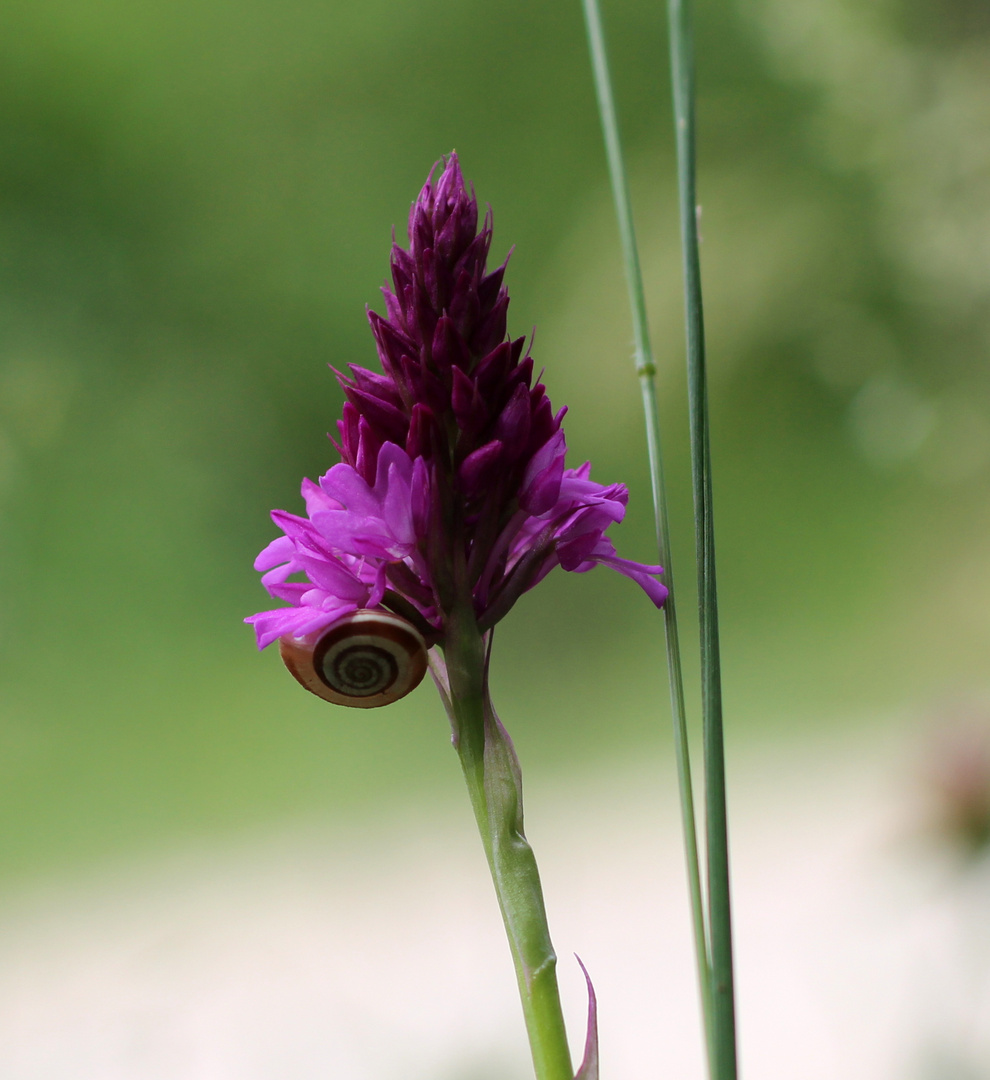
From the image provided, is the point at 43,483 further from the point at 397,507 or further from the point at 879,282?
the point at 397,507

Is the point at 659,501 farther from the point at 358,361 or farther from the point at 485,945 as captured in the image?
the point at 358,361

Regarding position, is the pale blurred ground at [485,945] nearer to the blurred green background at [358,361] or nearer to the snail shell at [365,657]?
the blurred green background at [358,361]

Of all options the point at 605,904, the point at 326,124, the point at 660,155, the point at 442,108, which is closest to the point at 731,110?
the point at 660,155

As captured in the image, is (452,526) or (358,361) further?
(358,361)

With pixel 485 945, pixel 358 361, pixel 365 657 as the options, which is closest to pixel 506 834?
pixel 365 657

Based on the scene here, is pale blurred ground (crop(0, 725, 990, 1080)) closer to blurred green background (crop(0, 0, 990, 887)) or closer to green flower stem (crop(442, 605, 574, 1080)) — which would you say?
blurred green background (crop(0, 0, 990, 887))

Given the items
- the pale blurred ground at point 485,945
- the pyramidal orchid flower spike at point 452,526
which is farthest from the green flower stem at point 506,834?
the pale blurred ground at point 485,945

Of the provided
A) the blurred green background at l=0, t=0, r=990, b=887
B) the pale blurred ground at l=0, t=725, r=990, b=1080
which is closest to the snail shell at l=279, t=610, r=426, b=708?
the pale blurred ground at l=0, t=725, r=990, b=1080

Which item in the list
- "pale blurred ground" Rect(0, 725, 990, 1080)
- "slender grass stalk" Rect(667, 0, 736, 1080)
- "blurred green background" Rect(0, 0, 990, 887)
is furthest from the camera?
"blurred green background" Rect(0, 0, 990, 887)

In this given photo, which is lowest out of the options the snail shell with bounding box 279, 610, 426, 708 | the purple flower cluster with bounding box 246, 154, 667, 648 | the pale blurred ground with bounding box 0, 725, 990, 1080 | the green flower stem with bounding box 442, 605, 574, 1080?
the pale blurred ground with bounding box 0, 725, 990, 1080
